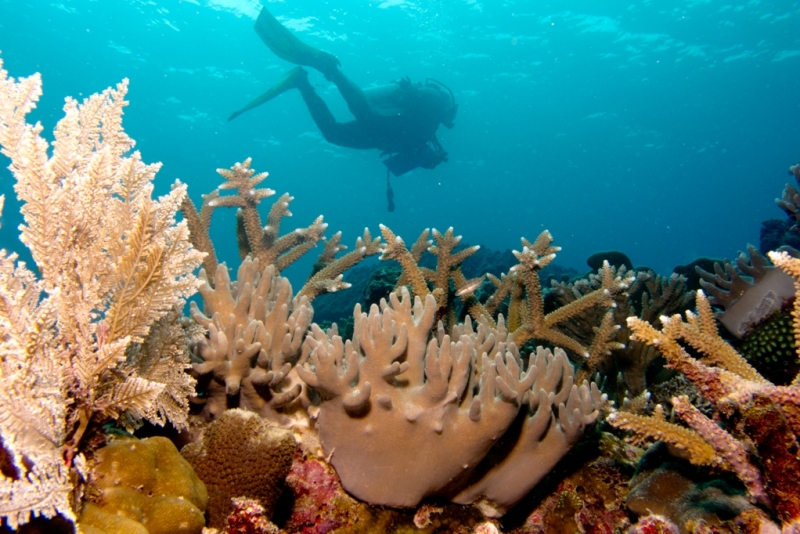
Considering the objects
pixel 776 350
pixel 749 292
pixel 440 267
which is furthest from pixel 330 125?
pixel 776 350

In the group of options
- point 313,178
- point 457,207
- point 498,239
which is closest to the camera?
point 313,178

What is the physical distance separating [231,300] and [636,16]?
43.6m

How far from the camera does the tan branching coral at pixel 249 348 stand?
8.49 ft

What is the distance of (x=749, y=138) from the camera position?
5997 cm

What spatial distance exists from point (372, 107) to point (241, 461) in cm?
2029

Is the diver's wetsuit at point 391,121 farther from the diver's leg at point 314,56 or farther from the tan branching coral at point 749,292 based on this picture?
the tan branching coral at point 749,292

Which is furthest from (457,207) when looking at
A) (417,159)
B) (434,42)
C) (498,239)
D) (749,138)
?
(417,159)

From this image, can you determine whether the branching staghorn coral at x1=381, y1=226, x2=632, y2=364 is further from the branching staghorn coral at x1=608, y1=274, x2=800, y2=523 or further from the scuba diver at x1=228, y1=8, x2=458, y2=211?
the scuba diver at x1=228, y1=8, x2=458, y2=211

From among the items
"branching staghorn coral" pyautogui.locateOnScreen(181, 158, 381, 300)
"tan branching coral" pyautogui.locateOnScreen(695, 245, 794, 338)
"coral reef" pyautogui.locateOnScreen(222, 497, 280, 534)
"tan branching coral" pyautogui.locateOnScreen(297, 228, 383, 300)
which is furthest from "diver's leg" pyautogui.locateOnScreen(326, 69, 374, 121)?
"coral reef" pyautogui.locateOnScreen(222, 497, 280, 534)

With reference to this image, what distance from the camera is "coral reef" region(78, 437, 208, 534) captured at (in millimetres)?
1468

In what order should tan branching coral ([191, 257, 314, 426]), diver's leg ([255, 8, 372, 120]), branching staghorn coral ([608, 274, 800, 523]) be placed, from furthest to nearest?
diver's leg ([255, 8, 372, 120]) → tan branching coral ([191, 257, 314, 426]) → branching staghorn coral ([608, 274, 800, 523])

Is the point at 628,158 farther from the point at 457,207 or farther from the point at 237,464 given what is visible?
the point at 237,464

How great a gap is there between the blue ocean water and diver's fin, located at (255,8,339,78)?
17.1 meters

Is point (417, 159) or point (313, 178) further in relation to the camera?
point (313, 178)
